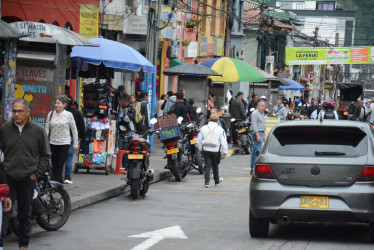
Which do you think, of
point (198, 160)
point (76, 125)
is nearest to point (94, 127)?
point (76, 125)

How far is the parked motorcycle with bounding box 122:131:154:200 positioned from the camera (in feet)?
48.8

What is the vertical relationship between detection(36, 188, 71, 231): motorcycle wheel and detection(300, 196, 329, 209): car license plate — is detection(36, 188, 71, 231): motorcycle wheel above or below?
below

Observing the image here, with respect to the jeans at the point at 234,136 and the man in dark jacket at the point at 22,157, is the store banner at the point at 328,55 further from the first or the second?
the man in dark jacket at the point at 22,157

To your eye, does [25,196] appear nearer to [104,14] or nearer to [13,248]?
[13,248]

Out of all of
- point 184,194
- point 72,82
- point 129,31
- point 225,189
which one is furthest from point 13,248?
point 129,31

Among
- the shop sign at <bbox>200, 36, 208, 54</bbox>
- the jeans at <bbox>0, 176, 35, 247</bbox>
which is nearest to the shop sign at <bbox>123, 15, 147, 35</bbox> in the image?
the shop sign at <bbox>200, 36, 208, 54</bbox>

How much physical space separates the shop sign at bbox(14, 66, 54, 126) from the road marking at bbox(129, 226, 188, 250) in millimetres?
5261

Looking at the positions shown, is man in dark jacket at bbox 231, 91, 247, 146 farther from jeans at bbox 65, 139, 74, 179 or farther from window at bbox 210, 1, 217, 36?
window at bbox 210, 1, 217, 36

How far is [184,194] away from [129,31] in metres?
12.7

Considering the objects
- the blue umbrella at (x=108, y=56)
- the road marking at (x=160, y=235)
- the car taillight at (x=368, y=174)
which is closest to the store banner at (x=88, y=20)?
the blue umbrella at (x=108, y=56)

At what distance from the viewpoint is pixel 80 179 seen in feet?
55.4

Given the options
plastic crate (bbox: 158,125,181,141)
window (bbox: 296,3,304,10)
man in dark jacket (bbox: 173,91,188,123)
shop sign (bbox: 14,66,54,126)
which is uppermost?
window (bbox: 296,3,304,10)

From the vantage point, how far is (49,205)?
10.9 meters

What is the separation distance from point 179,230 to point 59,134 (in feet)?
14.2
